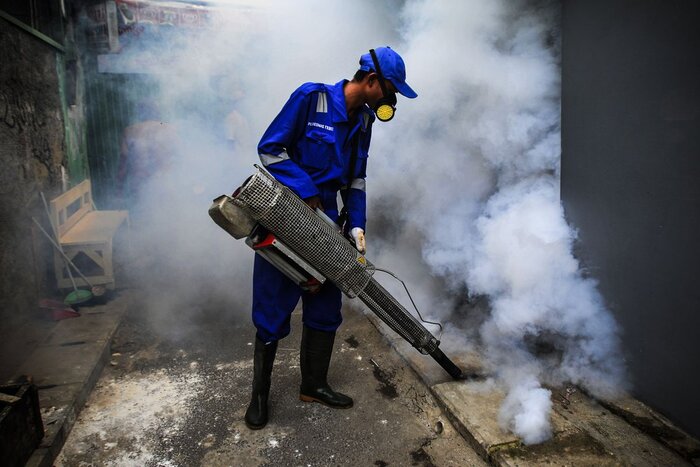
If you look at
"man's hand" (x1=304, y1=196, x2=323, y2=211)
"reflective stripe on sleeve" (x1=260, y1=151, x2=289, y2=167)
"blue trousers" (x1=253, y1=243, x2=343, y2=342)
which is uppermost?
"reflective stripe on sleeve" (x1=260, y1=151, x2=289, y2=167)

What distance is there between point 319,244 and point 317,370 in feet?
3.37

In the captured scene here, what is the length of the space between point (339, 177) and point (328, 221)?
11.4 inches

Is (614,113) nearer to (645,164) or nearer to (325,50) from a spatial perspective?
(645,164)

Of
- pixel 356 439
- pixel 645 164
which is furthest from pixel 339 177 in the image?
pixel 645 164

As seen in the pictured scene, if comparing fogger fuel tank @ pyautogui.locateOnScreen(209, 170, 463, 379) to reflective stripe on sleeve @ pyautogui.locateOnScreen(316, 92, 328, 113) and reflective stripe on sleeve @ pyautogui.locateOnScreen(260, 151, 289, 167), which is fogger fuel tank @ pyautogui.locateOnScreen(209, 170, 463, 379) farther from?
reflective stripe on sleeve @ pyautogui.locateOnScreen(316, 92, 328, 113)

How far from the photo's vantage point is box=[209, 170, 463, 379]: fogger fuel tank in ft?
7.70

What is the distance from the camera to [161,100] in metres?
7.80

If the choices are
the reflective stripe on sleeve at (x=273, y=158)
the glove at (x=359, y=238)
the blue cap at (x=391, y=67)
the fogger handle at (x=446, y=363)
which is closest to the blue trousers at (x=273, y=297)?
the glove at (x=359, y=238)

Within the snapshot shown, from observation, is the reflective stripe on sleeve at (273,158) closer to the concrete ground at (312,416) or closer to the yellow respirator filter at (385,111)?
the yellow respirator filter at (385,111)

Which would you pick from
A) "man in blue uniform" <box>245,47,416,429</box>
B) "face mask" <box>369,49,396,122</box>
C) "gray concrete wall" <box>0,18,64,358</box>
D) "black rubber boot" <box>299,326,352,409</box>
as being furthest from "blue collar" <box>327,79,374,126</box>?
"gray concrete wall" <box>0,18,64,358</box>

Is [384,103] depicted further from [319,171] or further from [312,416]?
[312,416]

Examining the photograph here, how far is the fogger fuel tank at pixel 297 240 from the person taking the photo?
235 centimetres

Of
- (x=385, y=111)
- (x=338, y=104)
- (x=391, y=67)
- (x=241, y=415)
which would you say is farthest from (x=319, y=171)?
(x=241, y=415)

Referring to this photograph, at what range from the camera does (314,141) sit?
271 centimetres
